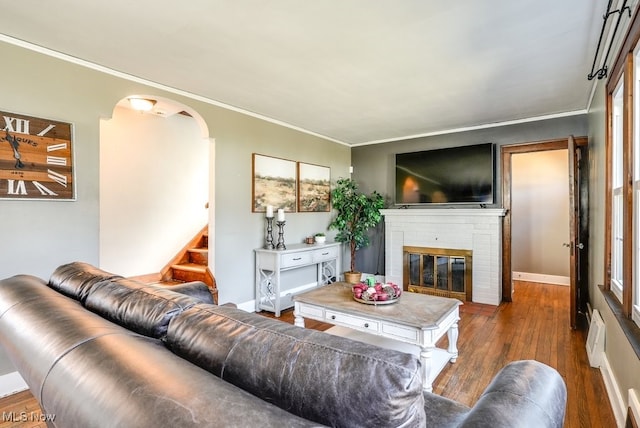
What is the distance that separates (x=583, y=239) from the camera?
3.89 metres

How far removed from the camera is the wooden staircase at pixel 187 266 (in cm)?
433

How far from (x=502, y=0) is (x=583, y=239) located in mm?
3268

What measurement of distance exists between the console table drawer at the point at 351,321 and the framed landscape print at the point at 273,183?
1.85 m

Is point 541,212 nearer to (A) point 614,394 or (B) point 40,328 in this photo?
(A) point 614,394

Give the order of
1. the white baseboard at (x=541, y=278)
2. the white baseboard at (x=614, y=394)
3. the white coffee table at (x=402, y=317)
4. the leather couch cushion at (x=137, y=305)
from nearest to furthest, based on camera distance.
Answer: the leather couch cushion at (x=137, y=305) < the white baseboard at (x=614, y=394) < the white coffee table at (x=402, y=317) < the white baseboard at (x=541, y=278)

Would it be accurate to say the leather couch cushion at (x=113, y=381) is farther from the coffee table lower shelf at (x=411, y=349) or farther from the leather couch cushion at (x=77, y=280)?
the coffee table lower shelf at (x=411, y=349)

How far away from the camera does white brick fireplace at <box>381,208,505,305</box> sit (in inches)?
171

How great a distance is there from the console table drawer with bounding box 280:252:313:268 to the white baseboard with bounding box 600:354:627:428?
113 inches

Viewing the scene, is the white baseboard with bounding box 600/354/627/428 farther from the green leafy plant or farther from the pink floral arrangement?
the green leafy plant

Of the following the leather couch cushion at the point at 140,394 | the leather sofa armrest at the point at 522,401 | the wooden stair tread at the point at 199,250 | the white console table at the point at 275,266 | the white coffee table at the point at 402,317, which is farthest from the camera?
the wooden stair tread at the point at 199,250

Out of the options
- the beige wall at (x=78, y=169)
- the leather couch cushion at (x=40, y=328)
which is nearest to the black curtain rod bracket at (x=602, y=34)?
the leather couch cushion at (x=40, y=328)

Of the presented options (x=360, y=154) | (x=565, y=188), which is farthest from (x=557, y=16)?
(x=565, y=188)

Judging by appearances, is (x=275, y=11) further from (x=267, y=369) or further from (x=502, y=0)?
(x=267, y=369)

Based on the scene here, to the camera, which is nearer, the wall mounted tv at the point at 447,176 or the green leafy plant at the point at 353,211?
Answer: the wall mounted tv at the point at 447,176
